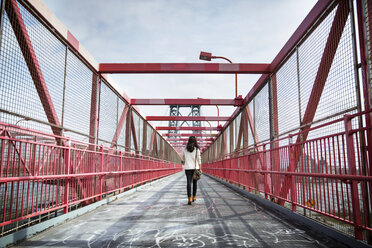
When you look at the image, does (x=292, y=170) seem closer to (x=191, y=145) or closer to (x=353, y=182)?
(x=353, y=182)

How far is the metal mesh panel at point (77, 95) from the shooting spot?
20.6 feet

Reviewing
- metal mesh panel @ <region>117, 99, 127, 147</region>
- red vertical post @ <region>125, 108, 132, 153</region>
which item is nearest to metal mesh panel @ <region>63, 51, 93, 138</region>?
metal mesh panel @ <region>117, 99, 127, 147</region>

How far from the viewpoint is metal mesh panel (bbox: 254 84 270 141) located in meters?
8.64

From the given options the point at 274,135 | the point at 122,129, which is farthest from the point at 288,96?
the point at 122,129

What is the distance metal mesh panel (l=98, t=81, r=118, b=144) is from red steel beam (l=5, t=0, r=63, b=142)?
3.13 m

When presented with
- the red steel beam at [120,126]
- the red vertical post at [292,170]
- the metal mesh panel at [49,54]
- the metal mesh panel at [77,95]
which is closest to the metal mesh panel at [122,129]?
the red steel beam at [120,126]

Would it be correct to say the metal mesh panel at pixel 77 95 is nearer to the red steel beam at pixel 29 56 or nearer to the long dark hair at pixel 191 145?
the red steel beam at pixel 29 56

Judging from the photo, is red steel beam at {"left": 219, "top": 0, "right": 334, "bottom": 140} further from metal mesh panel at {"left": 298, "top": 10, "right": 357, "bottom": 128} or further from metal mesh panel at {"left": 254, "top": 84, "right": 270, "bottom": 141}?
metal mesh panel at {"left": 254, "top": 84, "right": 270, "bottom": 141}

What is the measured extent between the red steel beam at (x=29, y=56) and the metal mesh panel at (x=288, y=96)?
475 cm

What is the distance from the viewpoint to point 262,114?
9203mm

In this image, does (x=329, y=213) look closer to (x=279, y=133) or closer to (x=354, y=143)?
(x=354, y=143)

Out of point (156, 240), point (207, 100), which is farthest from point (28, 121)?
point (207, 100)

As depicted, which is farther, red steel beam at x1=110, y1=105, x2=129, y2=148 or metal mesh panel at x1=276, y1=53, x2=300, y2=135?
red steel beam at x1=110, y1=105, x2=129, y2=148

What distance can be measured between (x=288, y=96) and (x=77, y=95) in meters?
4.77
